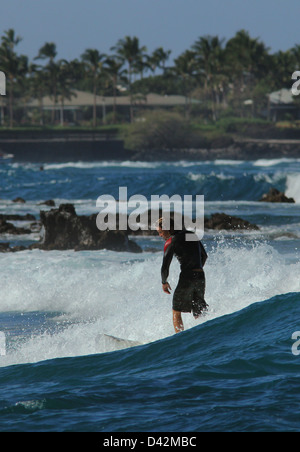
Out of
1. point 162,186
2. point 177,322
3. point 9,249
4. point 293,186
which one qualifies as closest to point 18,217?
point 9,249

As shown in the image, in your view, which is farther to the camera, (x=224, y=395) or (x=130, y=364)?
(x=130, y=364)

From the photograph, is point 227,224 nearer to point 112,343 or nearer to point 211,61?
point 112,343

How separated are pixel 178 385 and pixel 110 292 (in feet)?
24.7

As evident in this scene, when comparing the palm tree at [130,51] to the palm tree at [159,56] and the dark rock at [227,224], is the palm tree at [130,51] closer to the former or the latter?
the palm tree at [159,56]

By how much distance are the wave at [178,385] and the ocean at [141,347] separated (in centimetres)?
1

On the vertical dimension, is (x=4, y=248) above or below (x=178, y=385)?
below

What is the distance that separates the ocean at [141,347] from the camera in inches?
320

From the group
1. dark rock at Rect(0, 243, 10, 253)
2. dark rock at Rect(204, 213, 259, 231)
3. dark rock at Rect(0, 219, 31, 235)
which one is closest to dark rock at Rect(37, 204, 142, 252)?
dark rock at Rect(0, 243, 10, 253)

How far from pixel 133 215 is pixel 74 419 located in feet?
82.0

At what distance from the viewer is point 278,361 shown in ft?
31.7

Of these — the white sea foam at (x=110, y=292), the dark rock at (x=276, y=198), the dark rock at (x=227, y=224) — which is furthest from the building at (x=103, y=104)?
the white sea foam at (x=110, y=292)

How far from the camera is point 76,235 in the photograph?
80.4ft

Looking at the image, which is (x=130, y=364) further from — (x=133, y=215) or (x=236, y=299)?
(x=133, y=215)
